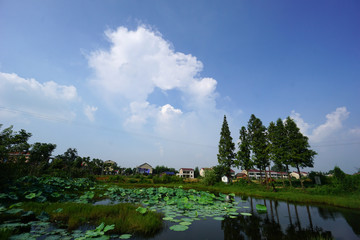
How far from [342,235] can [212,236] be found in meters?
5.42

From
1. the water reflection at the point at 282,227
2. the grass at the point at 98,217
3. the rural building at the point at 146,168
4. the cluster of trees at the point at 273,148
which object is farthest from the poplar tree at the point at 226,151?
the rural building at the point at 146,168

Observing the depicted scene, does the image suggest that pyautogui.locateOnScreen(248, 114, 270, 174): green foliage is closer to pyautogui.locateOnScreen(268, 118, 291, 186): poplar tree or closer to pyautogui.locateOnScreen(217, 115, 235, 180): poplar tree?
pyautogui.locateOnScreen(268, 118, 291, 186): poplar tree

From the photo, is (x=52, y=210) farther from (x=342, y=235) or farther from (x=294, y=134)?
(x=294, y=134)

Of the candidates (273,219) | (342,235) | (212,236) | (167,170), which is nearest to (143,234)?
(212,236)

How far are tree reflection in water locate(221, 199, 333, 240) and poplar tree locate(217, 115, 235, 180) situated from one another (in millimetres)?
20532

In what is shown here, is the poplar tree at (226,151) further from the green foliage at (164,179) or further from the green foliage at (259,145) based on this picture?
the green foliage at (164,179)

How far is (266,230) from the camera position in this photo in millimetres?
6242

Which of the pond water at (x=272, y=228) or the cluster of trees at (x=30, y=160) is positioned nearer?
the pond water at (x=272, y=228)

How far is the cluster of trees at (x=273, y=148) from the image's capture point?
20516 millimetres

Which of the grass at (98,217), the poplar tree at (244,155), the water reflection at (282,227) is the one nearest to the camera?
the grass at (98,217)

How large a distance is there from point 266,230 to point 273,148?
750 inches

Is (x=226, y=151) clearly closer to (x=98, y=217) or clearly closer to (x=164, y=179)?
(x=164, y=179)

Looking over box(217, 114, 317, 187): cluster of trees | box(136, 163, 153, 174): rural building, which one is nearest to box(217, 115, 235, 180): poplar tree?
box(217, 114, 317, 187): cluster of trees

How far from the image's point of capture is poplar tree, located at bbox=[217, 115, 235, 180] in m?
27.9
